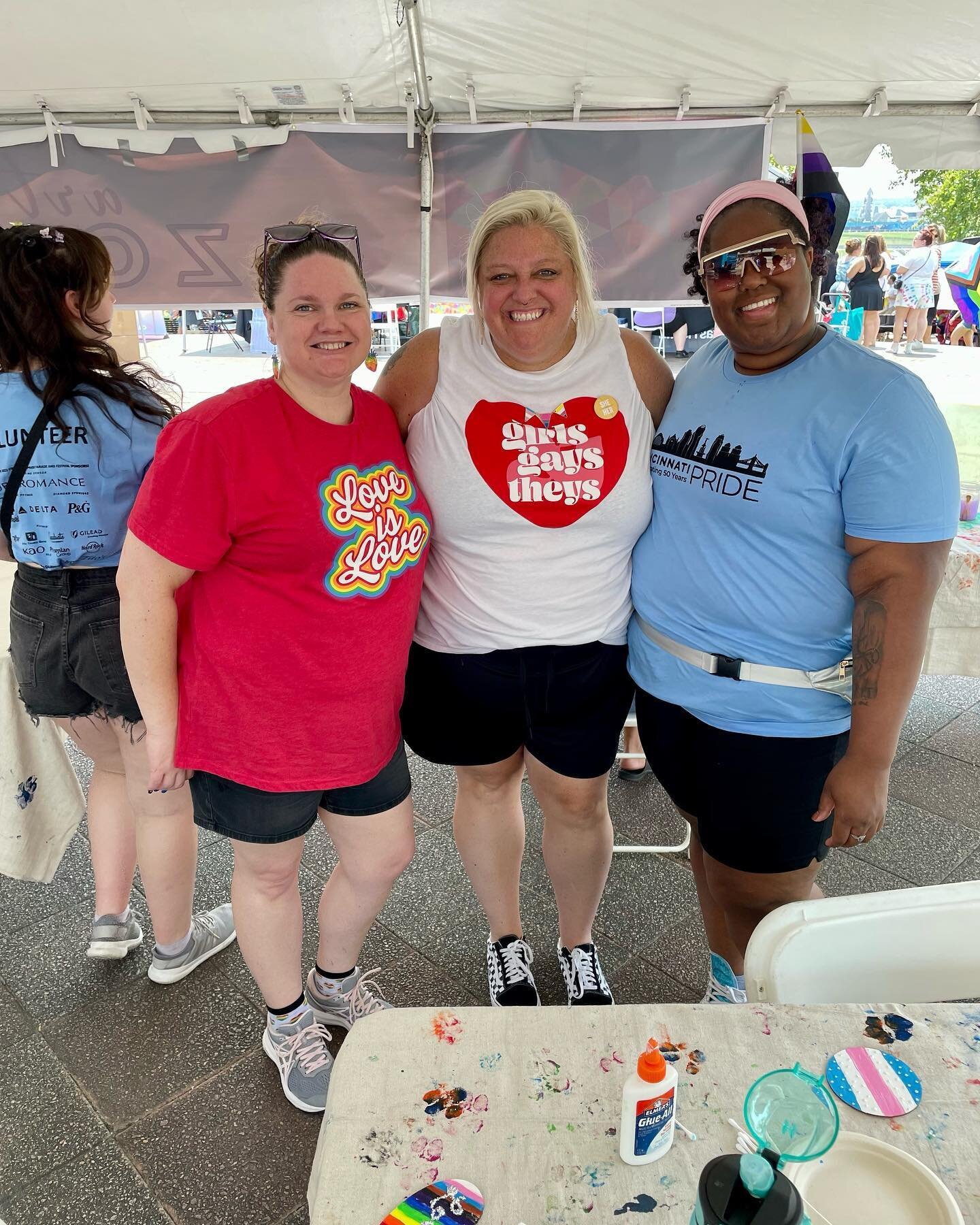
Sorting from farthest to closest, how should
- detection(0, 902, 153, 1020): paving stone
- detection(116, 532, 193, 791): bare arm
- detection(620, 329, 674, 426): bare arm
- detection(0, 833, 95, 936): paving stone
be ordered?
detection(0, 833, 95, 936): paving stone, detection(0, 902, 153, 1020): paving stone, detection(620, 329, 674, 426): bare arm, detection(116, 532, 193, 791): bare arm

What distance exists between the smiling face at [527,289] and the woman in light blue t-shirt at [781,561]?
27cm

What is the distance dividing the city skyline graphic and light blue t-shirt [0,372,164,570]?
1089mm

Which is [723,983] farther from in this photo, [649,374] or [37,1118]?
[37,1118]

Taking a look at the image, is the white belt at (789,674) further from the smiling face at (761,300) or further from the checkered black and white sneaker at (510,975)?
the checkered black and white sneaker at (510,975)

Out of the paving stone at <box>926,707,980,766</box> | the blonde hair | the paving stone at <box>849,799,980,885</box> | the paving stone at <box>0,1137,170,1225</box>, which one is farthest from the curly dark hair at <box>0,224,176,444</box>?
the paving stone at <box>926,707,980,766</box>

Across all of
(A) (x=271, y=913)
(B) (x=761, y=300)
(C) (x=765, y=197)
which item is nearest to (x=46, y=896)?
(A) (x=271, y=913)

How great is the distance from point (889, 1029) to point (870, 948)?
0.69ft

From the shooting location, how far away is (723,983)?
6.09 ft

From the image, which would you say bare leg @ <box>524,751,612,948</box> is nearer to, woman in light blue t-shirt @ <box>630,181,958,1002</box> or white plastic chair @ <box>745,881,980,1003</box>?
woman in light blue t-shirt @ <box>630,181,958,1002</box>

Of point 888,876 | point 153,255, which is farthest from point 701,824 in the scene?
point 153,255

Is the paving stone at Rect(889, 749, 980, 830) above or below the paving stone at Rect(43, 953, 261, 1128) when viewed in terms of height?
above

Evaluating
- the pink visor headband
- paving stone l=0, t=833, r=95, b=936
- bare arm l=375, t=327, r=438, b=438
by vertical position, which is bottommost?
paving stone l=0, t=833, r=95, b=936

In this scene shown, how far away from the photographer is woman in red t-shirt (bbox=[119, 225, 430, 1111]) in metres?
1.36

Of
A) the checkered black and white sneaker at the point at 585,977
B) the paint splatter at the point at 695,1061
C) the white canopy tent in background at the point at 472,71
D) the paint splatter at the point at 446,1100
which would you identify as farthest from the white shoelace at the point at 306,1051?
the white canopy tent in background at the point at 472,71
